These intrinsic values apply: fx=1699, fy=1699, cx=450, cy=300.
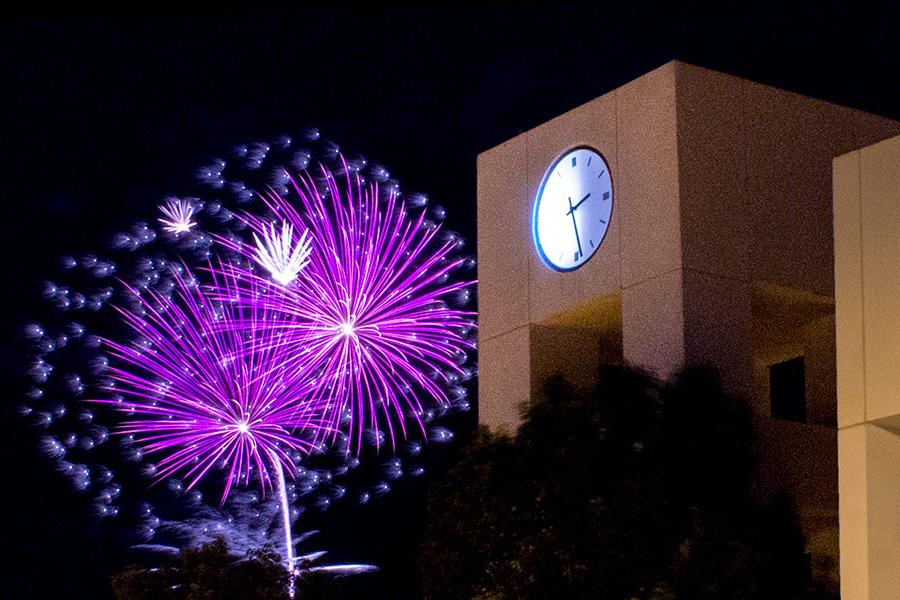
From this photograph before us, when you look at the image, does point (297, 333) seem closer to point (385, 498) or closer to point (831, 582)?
point (831, 582)

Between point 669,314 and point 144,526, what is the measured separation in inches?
421

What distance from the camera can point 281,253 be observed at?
84.1ft

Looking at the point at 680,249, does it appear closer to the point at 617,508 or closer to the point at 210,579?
the point at 617,508

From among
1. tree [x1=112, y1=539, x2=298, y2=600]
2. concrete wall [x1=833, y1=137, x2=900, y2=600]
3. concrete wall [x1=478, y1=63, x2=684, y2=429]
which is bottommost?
tree [x1=112, y1=539, x2=298, y2=600]

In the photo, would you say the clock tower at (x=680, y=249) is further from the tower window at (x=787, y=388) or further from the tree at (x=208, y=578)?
the tower window at (x=787, y=388)

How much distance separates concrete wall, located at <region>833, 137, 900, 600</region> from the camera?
1329 centimetres

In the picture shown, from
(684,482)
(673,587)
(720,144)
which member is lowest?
(673,587)

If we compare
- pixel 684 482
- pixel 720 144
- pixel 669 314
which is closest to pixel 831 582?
pixel 684 482

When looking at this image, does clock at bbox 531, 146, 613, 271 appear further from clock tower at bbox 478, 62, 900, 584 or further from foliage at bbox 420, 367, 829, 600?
foliage at bbox 420, 367, 829, 600

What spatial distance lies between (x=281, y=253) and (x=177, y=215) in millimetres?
1882

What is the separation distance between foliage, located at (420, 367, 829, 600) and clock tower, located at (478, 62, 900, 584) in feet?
3.97

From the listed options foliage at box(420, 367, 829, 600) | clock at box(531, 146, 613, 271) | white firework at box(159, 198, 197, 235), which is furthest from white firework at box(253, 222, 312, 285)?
foliage at box(420, 367, 829, 600)

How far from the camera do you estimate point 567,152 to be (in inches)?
926

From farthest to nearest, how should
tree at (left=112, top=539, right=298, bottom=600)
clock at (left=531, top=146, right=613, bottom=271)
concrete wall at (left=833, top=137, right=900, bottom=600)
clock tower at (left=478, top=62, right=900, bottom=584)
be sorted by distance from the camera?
1. clock at (left=531, top=146, right=613, bottom=271)
2. clock tower at (left=478, top=62, right=900, bottom=584)
3. tree at (left=112, top=539, right=298, bottom=600)
4. concrete wall at (left=833, top=137, right=900, bottom=600)
